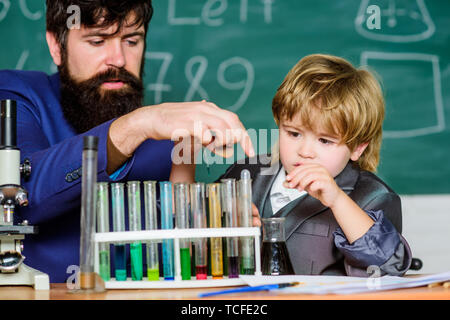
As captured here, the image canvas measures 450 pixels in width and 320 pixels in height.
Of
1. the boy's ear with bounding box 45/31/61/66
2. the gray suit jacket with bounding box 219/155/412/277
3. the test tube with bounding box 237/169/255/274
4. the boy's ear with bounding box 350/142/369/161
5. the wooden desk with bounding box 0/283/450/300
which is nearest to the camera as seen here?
the wooden desk with bounding box 0/283/450/300

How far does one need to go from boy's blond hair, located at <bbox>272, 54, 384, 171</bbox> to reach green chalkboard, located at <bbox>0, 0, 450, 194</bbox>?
2.01 ft

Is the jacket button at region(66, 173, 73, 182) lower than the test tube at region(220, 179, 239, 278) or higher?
higher

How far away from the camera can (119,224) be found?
103cm

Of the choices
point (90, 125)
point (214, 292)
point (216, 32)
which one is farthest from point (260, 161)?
point (214, 292)

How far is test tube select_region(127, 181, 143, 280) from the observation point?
1020 millimetres

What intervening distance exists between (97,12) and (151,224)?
995 millimetres

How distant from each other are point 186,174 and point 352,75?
23.5 inches

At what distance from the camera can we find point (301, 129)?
1.62 meters

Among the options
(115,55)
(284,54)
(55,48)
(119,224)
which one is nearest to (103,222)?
(119,224)

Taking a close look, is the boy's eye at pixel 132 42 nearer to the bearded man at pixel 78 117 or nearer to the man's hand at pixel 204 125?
the bearded man at pixel 78 117

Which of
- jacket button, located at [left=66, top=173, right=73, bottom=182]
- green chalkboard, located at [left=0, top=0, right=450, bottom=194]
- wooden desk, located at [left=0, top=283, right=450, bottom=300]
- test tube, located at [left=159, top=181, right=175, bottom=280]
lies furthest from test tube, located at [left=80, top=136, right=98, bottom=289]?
green chalkboard, located at [left=0, top=0, right=450, bottom=194]

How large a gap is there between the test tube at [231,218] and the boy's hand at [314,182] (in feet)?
0.67

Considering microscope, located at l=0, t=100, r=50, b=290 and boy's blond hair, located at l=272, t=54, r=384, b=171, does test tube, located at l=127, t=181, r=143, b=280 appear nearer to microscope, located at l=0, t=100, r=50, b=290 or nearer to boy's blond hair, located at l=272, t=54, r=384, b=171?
microscope, located at l=0, t=100, r=50, b=290

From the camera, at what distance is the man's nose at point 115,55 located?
1.85 m
